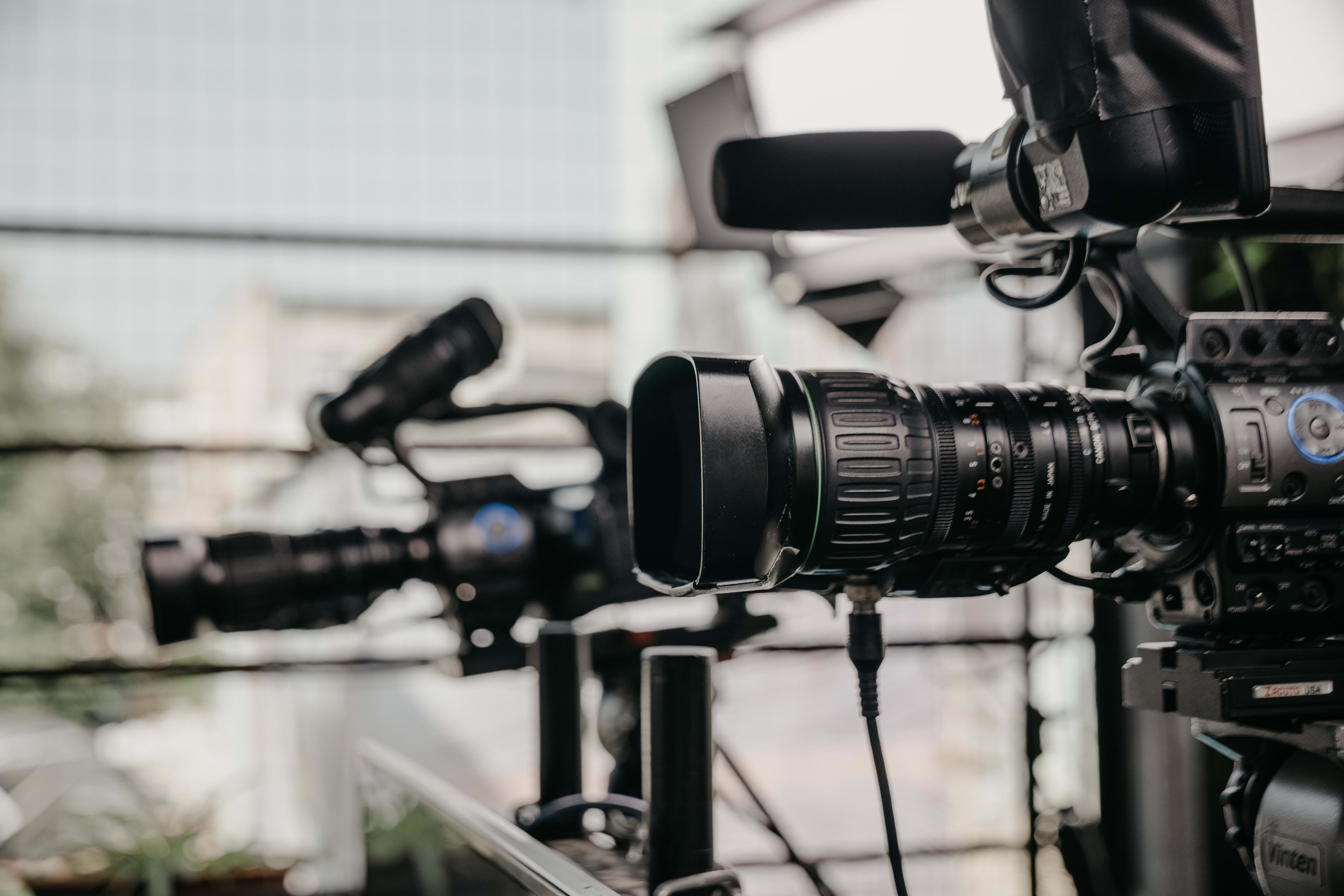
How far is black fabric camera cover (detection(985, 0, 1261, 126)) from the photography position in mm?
491

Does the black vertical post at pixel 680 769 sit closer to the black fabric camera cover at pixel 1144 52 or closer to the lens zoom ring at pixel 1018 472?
the lens zoom ring at pixel 1018 472

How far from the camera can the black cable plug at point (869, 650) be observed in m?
0.58

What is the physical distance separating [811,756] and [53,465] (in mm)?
1778

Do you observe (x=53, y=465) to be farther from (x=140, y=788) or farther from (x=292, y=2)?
(x=292, y=2)

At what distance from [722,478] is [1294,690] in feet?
1.17

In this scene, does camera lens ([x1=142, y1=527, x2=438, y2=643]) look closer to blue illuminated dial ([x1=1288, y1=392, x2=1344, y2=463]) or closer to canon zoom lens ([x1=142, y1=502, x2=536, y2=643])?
canon zoom lens ([x1=142, y1=502, x2=536, y2=643])

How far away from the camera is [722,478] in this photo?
495 mm

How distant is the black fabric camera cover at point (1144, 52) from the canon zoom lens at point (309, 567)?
2.05ft

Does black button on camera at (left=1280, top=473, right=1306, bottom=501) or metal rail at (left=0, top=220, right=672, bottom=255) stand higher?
metal rail at (left=0, top=220, right=672, bottom=255)

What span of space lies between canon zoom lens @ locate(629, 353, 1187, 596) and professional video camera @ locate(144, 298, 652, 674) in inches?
14.8

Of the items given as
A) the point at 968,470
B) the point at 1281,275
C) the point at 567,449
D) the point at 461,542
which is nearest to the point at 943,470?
the point at 968,470

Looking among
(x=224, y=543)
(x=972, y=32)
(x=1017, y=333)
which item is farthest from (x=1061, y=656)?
(x=224, y=543)

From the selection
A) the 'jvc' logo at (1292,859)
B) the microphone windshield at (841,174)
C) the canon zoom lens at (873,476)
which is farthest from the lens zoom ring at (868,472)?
the 'jvc' logo at (1292,859)

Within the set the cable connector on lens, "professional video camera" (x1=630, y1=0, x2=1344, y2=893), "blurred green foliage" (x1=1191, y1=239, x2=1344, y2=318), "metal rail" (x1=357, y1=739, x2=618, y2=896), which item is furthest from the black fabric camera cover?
"blurred green foliage" (x1=1191, y1=239, x2=1344, y2=318)
